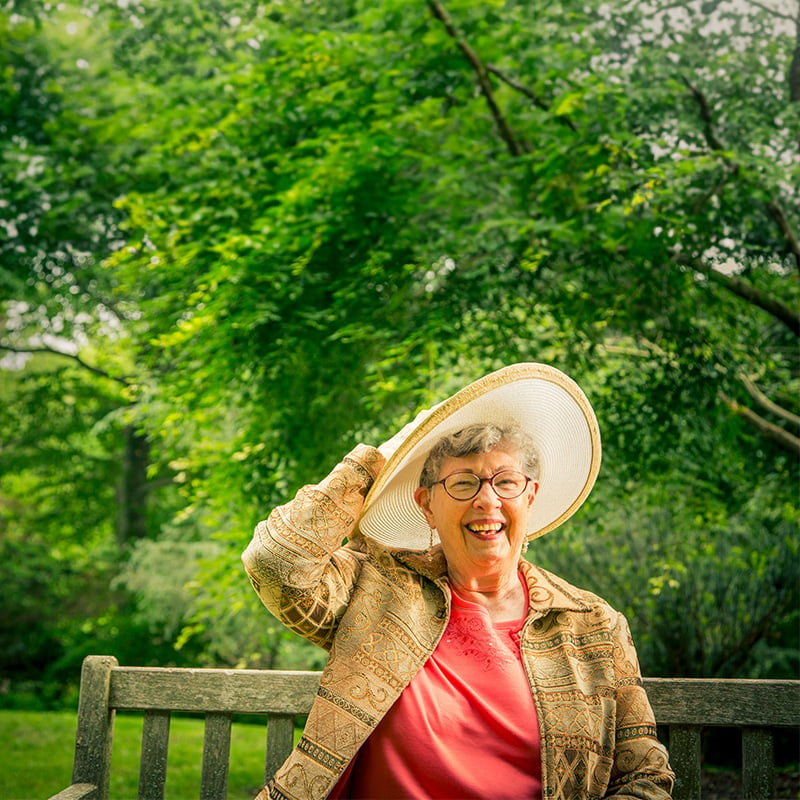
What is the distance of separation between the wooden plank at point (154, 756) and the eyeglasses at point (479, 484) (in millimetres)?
954

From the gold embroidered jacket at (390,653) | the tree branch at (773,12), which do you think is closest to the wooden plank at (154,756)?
the gold embroidered jacket at (390,653)

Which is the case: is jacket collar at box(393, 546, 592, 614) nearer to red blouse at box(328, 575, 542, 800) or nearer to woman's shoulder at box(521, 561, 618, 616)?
woman's shoulder at box(521, 561, 618, 616)

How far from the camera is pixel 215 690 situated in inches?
85.8

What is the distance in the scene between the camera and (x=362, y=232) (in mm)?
4016

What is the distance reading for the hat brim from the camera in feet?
6.16

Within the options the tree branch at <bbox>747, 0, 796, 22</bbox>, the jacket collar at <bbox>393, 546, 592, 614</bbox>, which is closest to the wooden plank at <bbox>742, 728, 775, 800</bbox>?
the jacket collar at <bbox>393, 546, 592, 614</bbox>

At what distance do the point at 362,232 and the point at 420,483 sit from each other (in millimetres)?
2194

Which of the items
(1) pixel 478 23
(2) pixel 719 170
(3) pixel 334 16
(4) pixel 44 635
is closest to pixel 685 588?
(2) pixel 719 170

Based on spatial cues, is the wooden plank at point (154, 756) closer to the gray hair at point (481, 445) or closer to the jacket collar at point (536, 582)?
the jacket collar at point (536, 582)

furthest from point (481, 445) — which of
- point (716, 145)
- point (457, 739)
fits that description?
point (716, 145)

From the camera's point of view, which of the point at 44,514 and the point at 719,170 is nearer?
the point at 719,170

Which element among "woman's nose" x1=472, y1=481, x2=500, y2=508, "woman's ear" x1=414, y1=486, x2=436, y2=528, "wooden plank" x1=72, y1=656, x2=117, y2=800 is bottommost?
"wooden plank" x1=72, y1=656, x2=117, y2=800

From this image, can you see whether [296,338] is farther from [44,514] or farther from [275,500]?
[44,514]

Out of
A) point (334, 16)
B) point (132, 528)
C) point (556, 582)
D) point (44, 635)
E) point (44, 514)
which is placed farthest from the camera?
point (44, 514)
